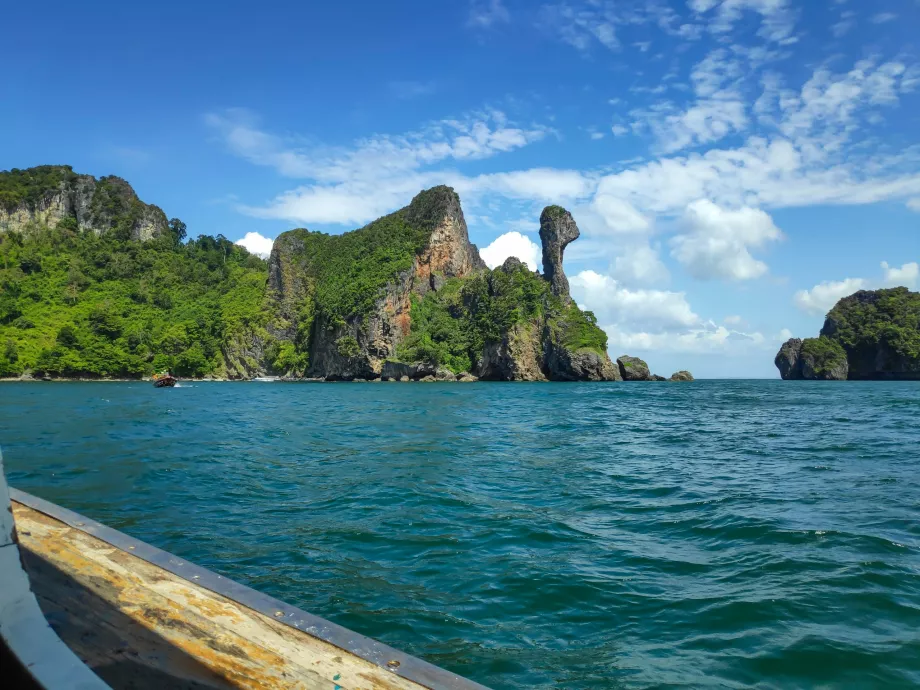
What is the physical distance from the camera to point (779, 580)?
5863mm

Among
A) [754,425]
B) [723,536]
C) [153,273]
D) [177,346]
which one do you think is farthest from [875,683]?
[153,273]

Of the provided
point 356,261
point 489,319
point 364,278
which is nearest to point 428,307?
point 364,278

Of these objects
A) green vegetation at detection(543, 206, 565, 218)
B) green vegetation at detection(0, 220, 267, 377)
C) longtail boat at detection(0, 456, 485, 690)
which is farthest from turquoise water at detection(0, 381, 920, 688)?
green vegetation at detection(543, 206, 565, 218)

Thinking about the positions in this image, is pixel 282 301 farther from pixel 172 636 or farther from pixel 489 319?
pixel 172 636

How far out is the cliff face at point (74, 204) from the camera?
11906cm

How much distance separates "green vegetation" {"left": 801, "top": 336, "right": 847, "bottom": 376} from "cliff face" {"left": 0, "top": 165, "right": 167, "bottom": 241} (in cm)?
14715

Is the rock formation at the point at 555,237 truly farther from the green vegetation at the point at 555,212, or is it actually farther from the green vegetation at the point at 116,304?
the green vegetation at the point at 116,304

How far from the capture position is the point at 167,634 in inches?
121

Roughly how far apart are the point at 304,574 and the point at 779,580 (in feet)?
16.3

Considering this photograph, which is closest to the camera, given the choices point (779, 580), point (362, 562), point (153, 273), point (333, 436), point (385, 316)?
point (779, 580)

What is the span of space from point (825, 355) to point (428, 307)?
76102mm

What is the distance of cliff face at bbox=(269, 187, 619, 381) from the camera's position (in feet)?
313

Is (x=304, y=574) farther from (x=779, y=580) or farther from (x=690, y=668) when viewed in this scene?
(x=779, y=580)

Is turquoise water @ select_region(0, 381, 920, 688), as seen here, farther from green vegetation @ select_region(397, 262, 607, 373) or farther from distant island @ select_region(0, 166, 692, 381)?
distant island @ select_region(0, 166, 692, 381)
